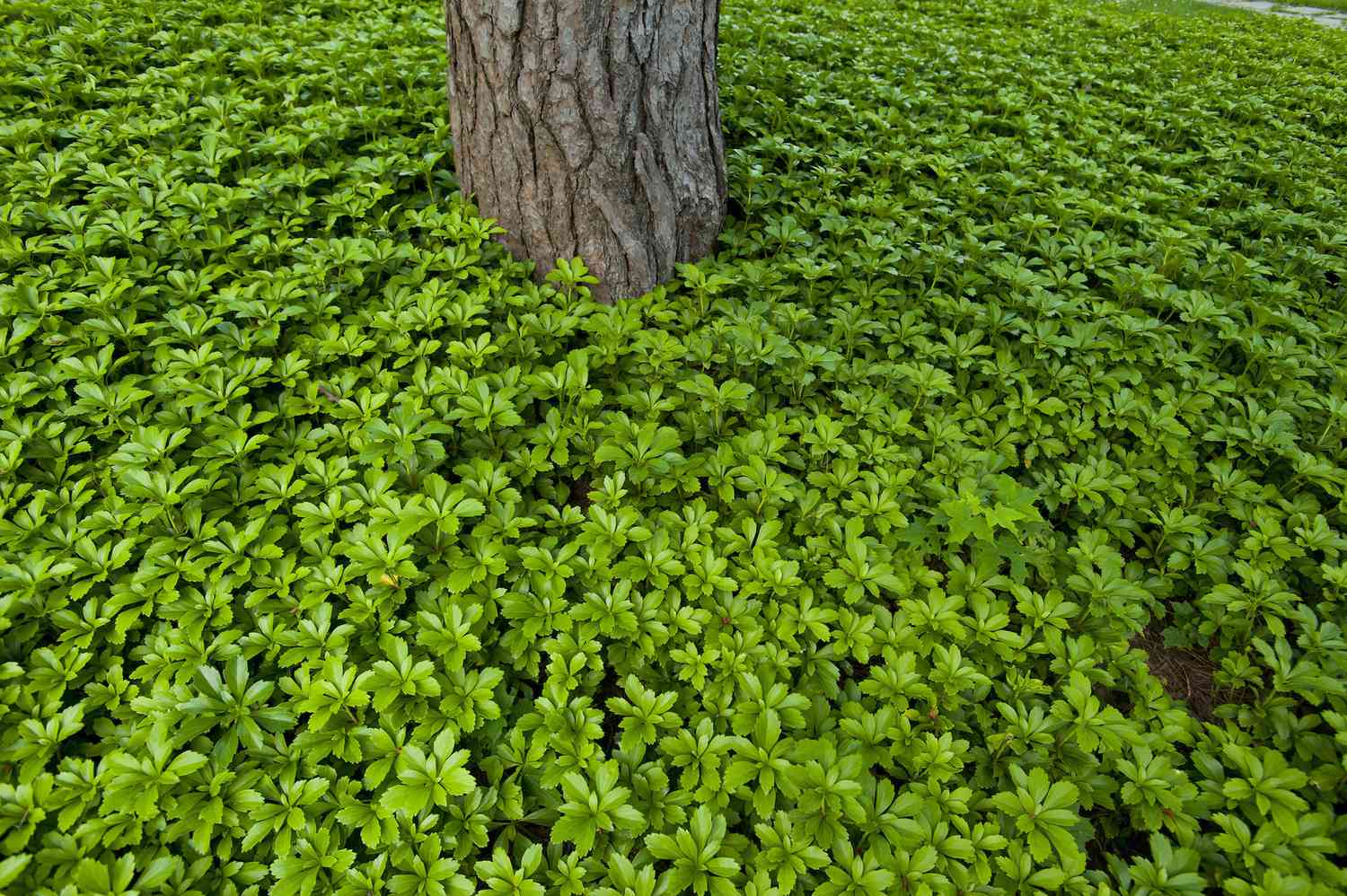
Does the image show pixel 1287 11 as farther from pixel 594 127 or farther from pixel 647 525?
pixel 647 525

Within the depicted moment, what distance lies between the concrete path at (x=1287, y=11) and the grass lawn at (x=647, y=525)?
1006 cm

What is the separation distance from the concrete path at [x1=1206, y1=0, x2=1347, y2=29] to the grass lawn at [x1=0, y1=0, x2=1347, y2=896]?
1006 cm

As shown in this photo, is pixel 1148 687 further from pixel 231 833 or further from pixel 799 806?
pixel 231 833

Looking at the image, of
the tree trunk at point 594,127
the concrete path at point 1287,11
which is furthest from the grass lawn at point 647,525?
the concrete path at point 1287,11

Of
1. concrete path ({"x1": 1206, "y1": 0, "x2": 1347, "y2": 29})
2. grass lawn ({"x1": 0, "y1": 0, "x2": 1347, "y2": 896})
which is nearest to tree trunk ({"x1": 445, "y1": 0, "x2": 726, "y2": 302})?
grass lawn ({"x1": 0, "y1": 0, "x2": 1347, "y2": 896})

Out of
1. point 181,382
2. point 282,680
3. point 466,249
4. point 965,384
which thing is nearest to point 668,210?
point 466,249

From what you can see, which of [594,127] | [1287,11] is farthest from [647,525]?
[1287,11]

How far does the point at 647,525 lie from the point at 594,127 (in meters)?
1.60

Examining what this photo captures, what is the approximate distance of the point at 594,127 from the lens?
104 inches

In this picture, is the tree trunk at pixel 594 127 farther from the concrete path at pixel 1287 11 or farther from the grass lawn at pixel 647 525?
the concrete path at pixel 1287 11

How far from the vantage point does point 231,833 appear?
1.53m

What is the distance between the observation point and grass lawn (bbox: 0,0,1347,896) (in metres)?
1.57

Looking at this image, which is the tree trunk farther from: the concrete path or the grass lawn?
the concrete path

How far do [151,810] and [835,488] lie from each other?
1.97 m
